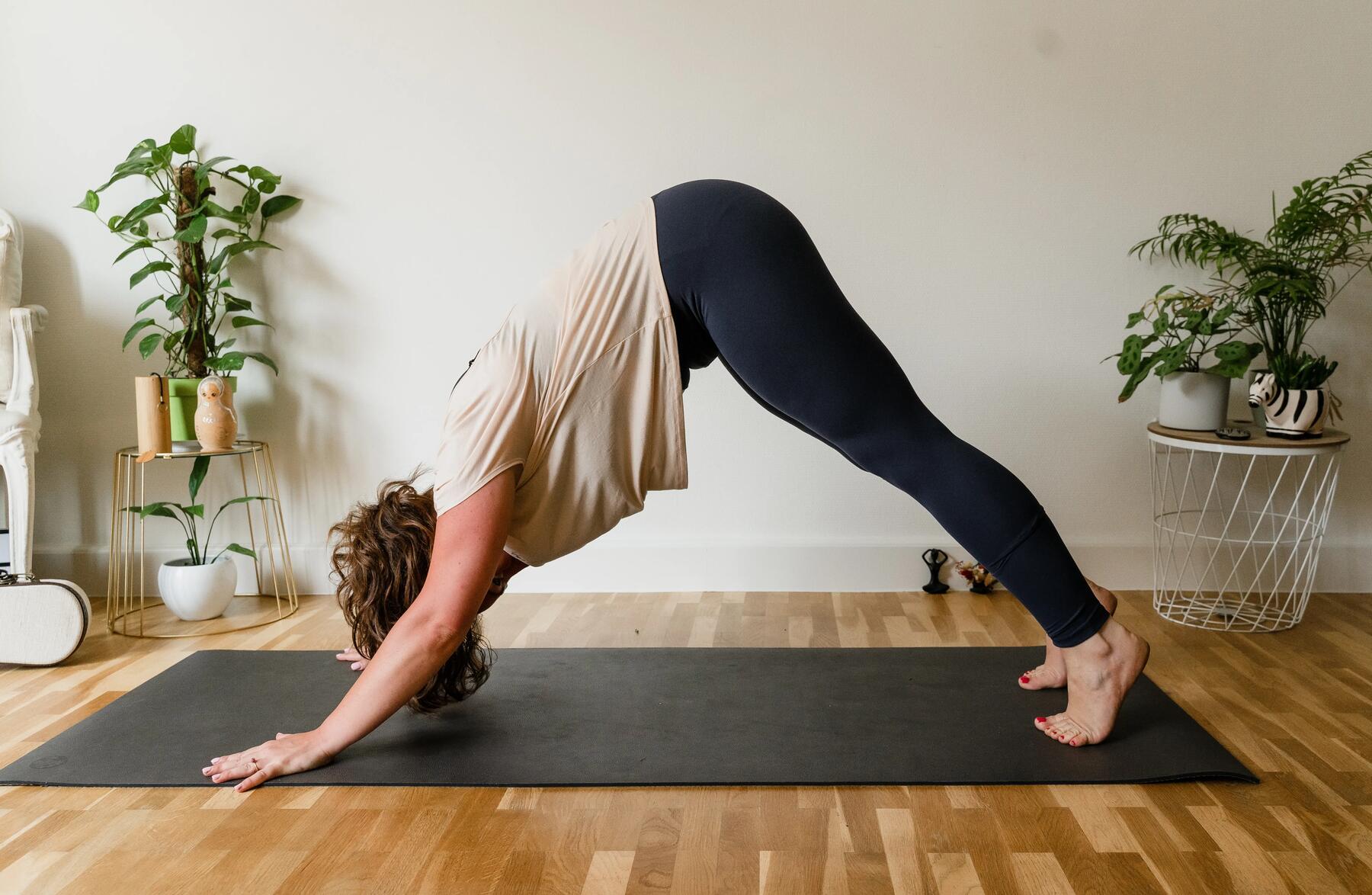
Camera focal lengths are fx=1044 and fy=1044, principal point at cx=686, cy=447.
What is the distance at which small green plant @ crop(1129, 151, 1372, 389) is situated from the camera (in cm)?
247

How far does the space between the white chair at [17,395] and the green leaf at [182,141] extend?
0.46 meters

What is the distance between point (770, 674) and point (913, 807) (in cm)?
64

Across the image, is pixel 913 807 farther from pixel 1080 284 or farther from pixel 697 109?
pixel 697 109

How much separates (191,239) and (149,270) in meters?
0.19

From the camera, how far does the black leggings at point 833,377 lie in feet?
5.18

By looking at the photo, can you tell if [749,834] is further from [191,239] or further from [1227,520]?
[191,239]

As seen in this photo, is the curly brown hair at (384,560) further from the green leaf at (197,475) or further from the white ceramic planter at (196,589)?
the green leaf at (197,475)

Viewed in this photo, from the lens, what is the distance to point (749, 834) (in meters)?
1.49

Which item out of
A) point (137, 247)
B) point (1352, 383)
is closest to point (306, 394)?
point (137, 247)

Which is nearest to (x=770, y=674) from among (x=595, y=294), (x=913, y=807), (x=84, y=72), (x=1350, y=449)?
(x=913, y=807)

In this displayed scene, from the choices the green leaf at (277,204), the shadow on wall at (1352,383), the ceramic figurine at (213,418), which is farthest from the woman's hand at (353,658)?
the shadow on wall at (1352,383)

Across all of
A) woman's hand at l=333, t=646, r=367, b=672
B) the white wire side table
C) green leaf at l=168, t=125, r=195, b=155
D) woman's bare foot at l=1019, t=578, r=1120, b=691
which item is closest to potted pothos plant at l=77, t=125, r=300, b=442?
green leaf at l=168, t=125, r=195, b=155

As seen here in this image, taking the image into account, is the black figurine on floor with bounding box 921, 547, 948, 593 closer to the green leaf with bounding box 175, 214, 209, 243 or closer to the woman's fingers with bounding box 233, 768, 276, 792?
the woman's fingers with bounding box 233, 768, 276, 792

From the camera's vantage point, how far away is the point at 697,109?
2898 millimetres
